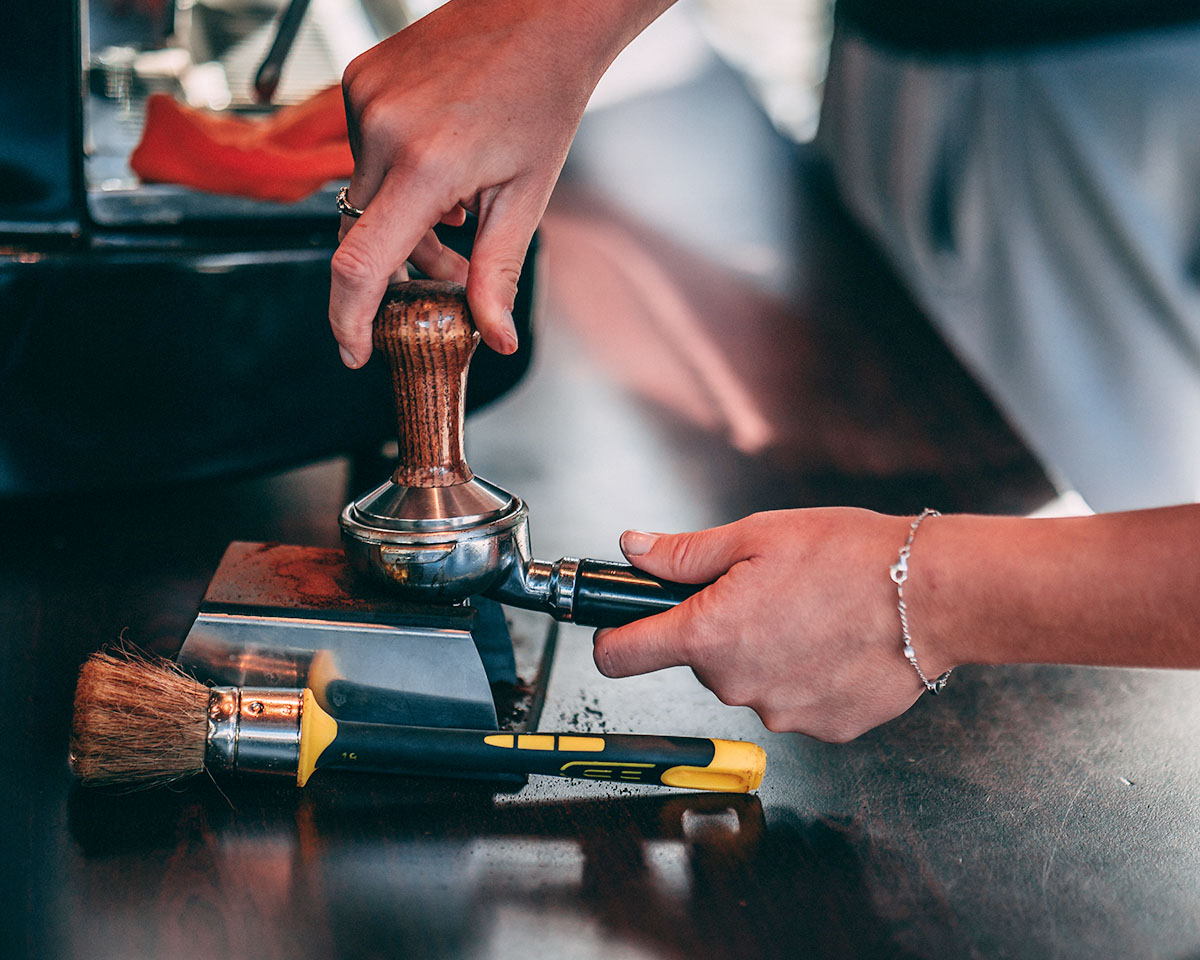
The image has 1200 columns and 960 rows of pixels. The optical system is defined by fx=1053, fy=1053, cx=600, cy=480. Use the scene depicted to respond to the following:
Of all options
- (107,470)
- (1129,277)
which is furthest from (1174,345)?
(107,470)

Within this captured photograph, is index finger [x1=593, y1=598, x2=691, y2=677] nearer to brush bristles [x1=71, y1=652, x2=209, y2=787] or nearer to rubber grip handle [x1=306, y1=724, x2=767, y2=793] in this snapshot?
rubber grip handle [x1=306, y1=724, x2=767, y2=793]

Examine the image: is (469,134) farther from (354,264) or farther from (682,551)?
(682,551)

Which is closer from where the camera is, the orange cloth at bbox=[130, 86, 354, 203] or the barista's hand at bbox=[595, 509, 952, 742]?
the barista's hand at bbox=[595, 509, 952, 742]

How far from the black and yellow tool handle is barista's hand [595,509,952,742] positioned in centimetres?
5

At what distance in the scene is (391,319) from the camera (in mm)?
483

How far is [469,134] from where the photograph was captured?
0.48 m

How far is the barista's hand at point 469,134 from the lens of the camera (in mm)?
471

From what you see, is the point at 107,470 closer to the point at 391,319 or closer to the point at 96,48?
the point at 391,319

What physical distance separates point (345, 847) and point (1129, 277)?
1159 mm

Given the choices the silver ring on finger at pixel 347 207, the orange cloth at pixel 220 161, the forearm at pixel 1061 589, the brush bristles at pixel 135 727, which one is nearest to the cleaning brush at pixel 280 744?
the brush bristles at pixel 135 727

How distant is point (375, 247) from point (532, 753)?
231 mm

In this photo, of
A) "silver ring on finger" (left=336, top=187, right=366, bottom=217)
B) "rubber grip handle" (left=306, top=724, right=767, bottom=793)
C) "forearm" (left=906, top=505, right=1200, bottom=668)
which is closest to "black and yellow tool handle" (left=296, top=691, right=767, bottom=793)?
"rubber grip handle" (left=306, top=724, right=767, bottom=793)

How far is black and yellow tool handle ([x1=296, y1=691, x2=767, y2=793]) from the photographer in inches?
17.7

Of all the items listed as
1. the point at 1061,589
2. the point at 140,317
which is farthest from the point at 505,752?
the point at 140,317
